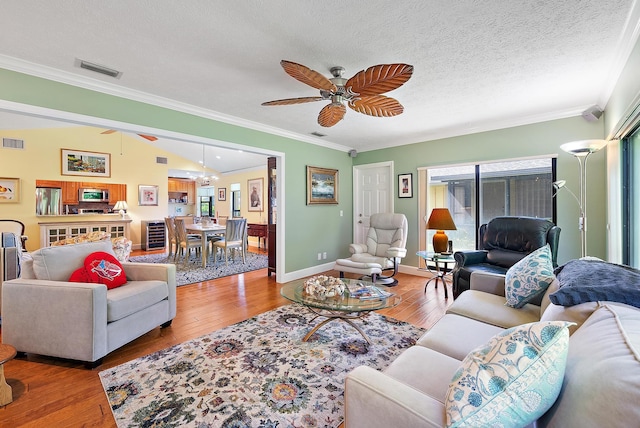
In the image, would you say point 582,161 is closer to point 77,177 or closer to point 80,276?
point 80,276

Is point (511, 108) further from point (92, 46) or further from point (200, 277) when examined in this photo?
point (200, 277)

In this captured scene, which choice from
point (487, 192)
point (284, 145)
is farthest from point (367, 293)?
point (487, 192)

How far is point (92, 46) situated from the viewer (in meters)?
2.11

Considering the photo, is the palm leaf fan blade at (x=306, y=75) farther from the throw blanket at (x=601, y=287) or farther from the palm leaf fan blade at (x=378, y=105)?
the throw blanket at (x=601, y=287)

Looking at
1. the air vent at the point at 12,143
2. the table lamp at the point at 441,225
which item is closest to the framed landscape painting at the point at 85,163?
the air vent at the point at 12,143

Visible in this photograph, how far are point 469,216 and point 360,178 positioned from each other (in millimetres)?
2168

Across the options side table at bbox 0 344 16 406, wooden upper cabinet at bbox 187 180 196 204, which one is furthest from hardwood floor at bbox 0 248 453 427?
wooden upper cabinet at bbox 187 180 196 204

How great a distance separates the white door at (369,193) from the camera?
17.3 feet

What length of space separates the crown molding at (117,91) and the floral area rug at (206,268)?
260cm

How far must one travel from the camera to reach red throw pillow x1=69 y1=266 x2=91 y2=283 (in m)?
2.33

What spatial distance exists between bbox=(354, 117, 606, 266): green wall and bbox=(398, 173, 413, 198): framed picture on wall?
0.11m

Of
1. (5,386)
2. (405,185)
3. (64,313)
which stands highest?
(405,185)

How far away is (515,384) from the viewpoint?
76cm

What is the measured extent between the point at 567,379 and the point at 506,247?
2.92 m
